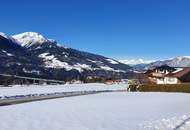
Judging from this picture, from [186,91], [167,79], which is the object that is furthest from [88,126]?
[167,79]

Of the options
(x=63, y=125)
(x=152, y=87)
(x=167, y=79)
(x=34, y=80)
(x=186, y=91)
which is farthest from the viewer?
(x=34, y=80)

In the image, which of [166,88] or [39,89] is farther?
[39,89]

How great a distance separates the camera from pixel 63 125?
2453 cm

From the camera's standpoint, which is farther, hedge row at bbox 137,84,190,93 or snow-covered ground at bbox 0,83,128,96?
snow-covered ground at bbox 0,83,128,96

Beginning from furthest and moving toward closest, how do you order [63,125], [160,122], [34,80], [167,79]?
[34,80]
[167,79]
[160,122]
[63,125]

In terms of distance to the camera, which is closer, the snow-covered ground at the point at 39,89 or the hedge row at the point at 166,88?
the hedge row at the point at 166,88

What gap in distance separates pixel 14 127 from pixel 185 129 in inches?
344

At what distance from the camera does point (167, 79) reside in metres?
125

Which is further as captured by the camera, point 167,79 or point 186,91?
point 167,79

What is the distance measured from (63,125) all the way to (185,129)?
6484 millimetres

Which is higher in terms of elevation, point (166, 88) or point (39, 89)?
point (39, 89)

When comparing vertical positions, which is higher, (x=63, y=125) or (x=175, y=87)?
(x=175, y=87)

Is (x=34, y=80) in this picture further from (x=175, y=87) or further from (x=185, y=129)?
(x=185, y=129)

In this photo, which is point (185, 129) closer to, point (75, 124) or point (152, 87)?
point (75, 124)
